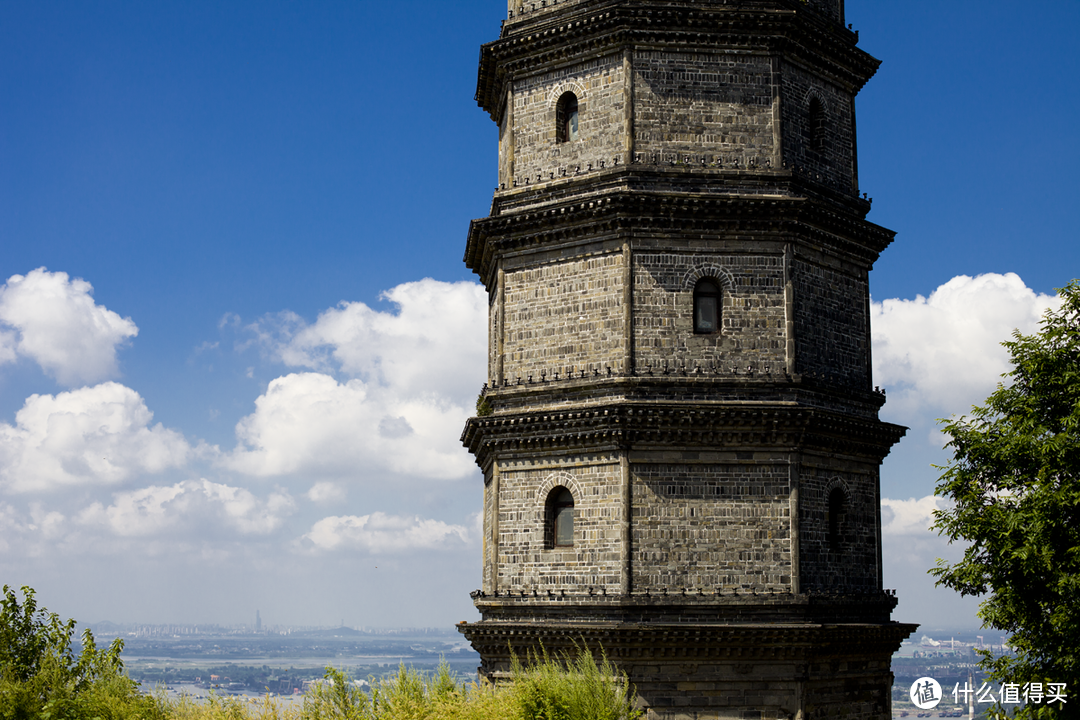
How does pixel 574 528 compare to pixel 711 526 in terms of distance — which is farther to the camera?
pixel 574 528

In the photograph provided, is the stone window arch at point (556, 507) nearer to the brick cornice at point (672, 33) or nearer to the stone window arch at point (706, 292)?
the stone window arch at point (706, 292)

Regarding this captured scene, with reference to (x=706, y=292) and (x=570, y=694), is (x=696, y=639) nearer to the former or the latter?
(x=570, y=694)

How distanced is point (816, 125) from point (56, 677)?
23477 millimetres

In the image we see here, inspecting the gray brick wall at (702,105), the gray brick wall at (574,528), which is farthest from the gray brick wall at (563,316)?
the gray brick wall at (702,105)

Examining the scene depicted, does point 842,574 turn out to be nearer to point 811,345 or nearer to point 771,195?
point 811,345

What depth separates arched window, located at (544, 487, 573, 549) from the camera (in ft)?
83.3

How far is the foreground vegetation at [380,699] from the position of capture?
21172mm

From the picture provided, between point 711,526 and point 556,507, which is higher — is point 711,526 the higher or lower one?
the lower one

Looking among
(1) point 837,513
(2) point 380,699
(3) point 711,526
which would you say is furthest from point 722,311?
(2) point 380,699

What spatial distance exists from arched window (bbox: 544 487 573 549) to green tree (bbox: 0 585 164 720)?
9.32 meters

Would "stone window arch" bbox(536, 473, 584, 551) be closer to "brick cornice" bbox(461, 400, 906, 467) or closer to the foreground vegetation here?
"brick cornice" bbox(461, 400, 906, 467)

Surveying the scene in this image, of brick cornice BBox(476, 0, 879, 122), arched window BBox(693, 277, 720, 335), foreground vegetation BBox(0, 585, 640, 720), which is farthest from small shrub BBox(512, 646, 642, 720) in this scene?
brick cornice BBox(476, 0, 879, 122)

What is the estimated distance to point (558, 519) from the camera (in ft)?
84.1

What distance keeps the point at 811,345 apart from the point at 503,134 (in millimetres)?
9863
